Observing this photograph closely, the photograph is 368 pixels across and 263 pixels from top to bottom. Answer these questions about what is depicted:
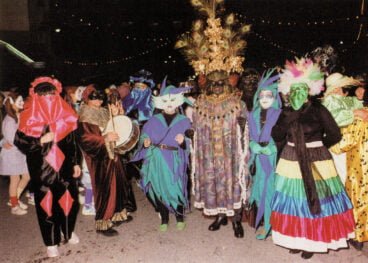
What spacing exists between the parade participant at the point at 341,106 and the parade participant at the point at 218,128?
1121 mm

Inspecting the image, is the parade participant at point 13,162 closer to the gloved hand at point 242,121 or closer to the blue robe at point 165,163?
the blue robe at point 165,163

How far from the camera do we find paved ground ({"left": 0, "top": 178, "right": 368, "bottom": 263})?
449 cm

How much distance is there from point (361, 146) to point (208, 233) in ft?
7.96

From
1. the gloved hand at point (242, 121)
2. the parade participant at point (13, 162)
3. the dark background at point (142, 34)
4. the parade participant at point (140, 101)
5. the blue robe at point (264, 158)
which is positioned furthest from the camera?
the dark background at point (142, 34)

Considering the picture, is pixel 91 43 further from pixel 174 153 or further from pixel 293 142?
pixel 293 142

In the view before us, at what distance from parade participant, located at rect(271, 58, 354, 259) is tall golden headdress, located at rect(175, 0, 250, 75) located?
113 centimetres

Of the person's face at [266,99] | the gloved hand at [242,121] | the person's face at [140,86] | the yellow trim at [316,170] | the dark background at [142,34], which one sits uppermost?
the dark background at [142,34]

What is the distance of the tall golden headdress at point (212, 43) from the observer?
5189 millimetres

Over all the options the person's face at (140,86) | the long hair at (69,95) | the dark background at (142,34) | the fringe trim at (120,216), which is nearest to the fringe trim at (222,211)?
the fringe trim at (120,216)

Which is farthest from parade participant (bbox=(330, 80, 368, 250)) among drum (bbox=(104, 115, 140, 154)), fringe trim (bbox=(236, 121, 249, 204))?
drum (bbox=(104, 115, 140, 154))

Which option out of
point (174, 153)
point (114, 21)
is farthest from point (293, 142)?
point (114, 21)

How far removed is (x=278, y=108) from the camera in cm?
475

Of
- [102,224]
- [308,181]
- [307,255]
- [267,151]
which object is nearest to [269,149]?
[267,151]

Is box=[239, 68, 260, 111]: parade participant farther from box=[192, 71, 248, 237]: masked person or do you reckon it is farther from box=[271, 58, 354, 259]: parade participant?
box=[271, 58, 354, 259]: parade participant
